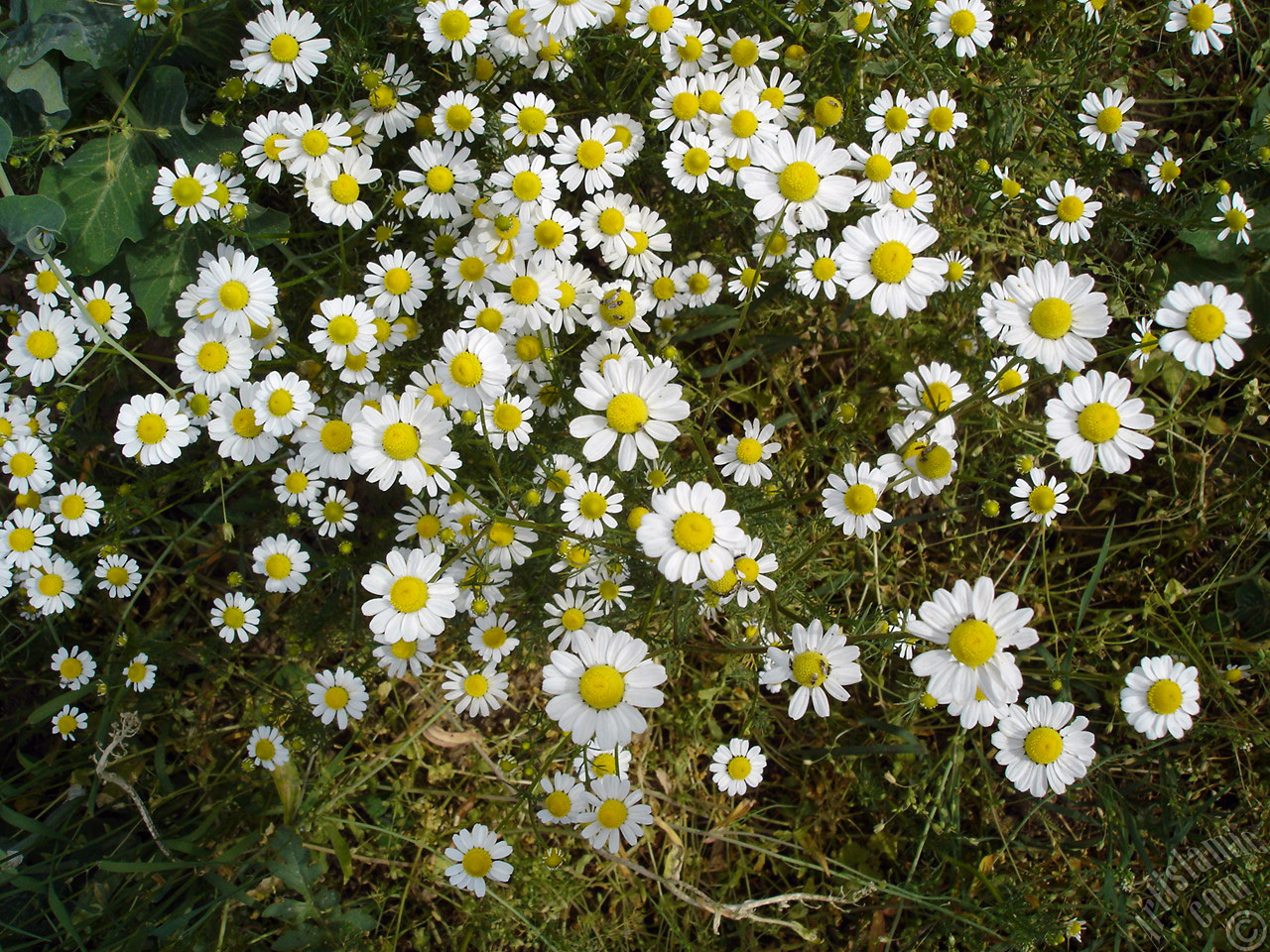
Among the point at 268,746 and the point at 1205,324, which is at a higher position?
the point at 1205,324

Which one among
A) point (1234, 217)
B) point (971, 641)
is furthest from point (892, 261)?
point (1234, 217)

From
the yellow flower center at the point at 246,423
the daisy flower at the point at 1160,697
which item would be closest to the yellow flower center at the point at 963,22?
the daisy flower at the point at 1160,697

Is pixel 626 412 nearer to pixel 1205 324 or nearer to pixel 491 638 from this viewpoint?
pixel 491 638

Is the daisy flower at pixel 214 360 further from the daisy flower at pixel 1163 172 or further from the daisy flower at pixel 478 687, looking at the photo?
the daisy flower at pixel 1163 172

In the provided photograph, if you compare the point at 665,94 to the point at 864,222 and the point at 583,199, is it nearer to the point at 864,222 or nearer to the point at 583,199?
the point at 583,199

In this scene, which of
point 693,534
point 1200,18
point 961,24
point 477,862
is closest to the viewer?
point 693,534

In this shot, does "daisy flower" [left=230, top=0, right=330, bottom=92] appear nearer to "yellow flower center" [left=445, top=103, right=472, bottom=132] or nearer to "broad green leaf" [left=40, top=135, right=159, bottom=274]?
"yellow flower center" [left=445, top=103, right=472, bottom=132]

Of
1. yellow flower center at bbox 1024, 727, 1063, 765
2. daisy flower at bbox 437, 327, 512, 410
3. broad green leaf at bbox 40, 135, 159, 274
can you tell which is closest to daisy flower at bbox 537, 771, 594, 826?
daisy flower at bbox 437, 327, 512, 410
